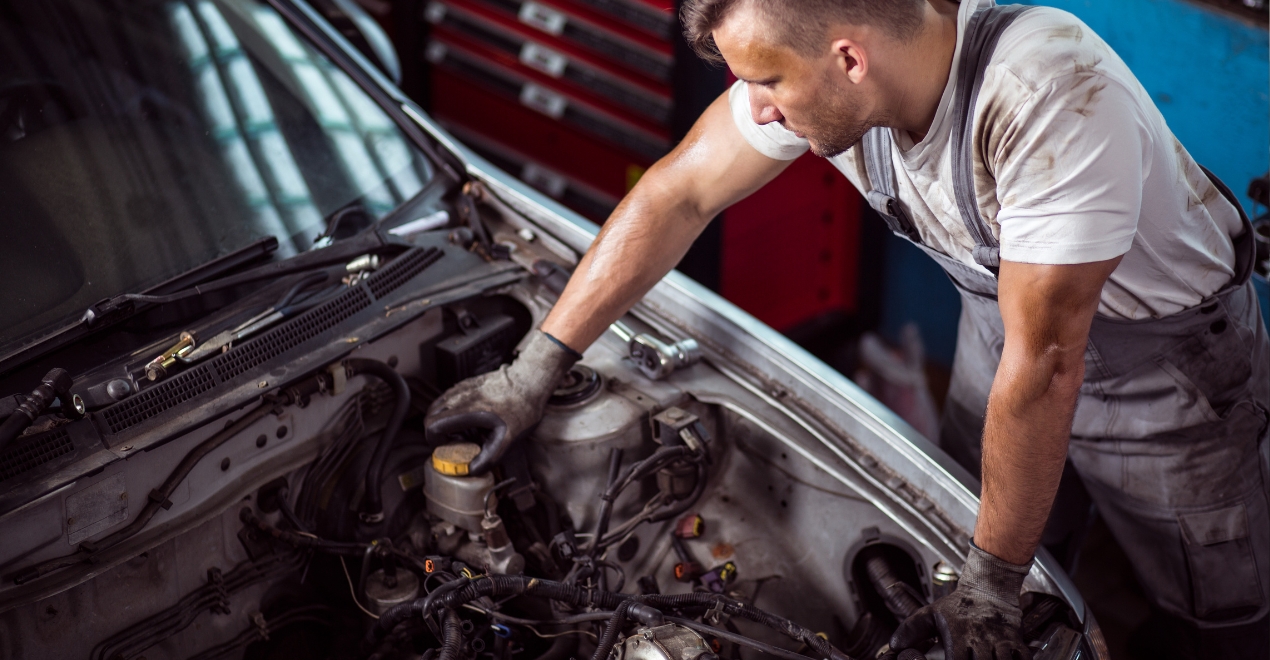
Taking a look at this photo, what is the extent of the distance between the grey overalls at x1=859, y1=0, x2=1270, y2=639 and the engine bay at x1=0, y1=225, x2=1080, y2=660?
0.41 metres

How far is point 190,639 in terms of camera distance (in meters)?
1.77

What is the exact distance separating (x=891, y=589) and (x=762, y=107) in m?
0.83

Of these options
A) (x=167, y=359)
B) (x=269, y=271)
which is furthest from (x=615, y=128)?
(x=167, y=359)

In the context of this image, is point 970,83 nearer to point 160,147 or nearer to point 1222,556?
point 1222,556

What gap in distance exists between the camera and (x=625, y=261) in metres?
2.04

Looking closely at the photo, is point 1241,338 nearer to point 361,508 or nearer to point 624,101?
point 361,508

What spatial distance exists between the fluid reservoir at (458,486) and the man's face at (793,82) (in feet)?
2.49

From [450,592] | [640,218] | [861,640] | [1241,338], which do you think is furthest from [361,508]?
[1241,338]

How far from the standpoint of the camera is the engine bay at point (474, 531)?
1663 mm

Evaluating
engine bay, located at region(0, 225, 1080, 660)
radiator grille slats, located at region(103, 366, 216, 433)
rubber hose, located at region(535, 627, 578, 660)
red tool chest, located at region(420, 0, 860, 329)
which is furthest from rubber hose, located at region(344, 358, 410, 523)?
red tool chest, located at region(420, 0, 860, 329)

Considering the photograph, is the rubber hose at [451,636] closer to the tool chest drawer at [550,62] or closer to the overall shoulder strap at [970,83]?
the overall shoulder strap at [970,83]

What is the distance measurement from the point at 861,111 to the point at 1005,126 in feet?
0.64

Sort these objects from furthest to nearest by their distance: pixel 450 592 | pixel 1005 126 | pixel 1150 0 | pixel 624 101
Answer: pixel 624 101 → pixel 1150 0 → pixel 450 592 → pixel 1005 126

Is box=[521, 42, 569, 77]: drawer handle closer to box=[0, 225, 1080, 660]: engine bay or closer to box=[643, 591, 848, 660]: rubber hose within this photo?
box=[0, 225, 1080, 660]: engine bay
